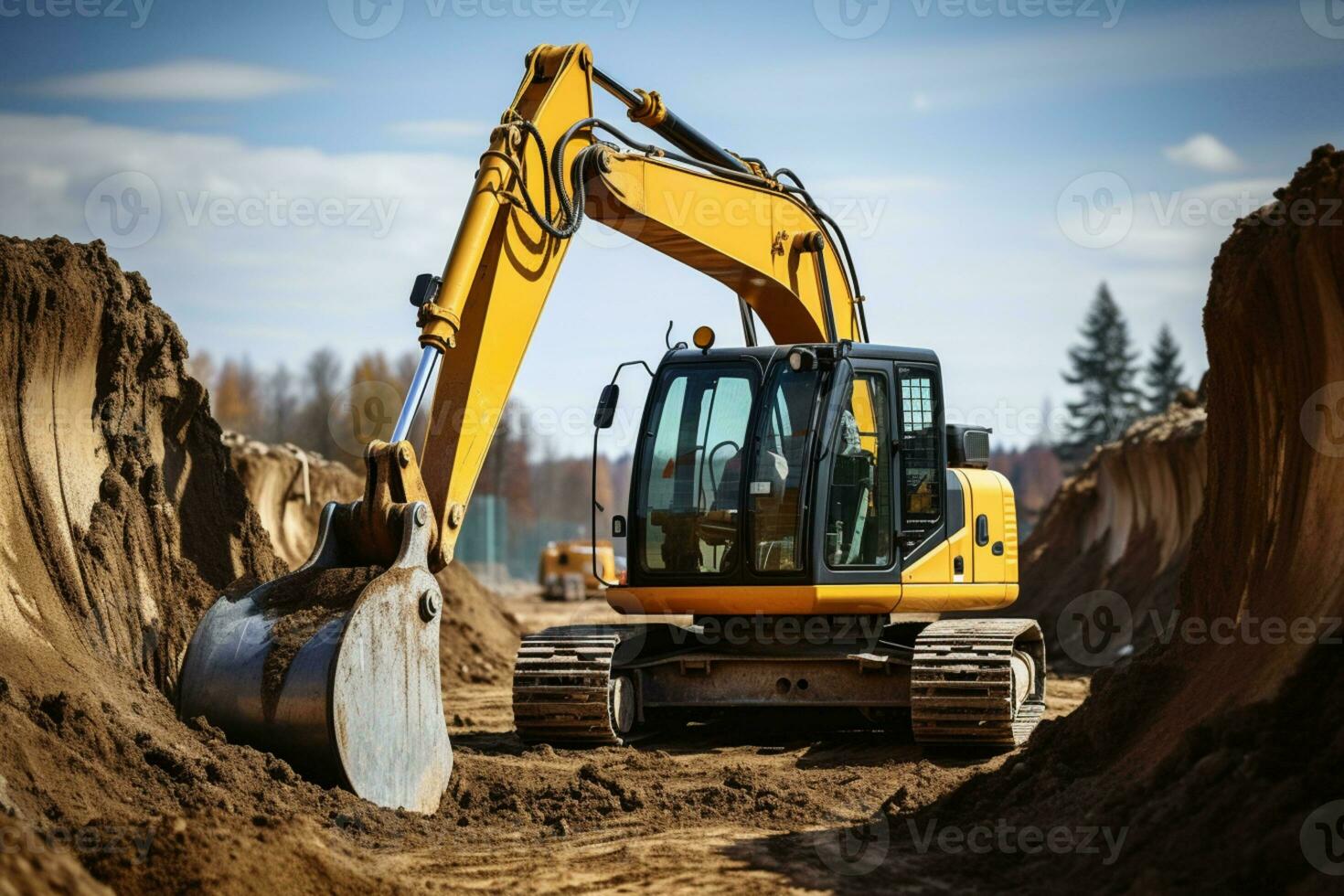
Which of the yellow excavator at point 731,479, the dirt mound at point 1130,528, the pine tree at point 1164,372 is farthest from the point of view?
the pine tree at point 1164,372

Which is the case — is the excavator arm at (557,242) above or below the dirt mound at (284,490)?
above

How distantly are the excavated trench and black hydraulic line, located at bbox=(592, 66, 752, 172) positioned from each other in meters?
3.26

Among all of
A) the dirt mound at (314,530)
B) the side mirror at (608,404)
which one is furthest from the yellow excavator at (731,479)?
the dirt mound at (314,530)

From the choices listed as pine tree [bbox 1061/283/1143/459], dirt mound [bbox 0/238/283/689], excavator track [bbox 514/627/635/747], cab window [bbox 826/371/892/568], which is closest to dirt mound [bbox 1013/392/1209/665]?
cab window [bbox 826/371/892/568]

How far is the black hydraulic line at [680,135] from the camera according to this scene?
30.7 ft

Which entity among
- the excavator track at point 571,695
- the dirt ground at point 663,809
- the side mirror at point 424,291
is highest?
the side mirror at point 424,291

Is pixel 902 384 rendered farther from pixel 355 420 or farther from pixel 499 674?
pixel 355 420

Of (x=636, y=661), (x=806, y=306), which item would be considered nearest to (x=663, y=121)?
(x=806, y=306)

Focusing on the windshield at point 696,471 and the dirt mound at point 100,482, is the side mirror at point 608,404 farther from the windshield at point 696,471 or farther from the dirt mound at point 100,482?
the dirt mound at point 100,482

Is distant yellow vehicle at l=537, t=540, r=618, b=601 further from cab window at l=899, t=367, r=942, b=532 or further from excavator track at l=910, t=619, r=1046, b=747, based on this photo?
excavator track at l=910, t=619, r=1046, b=747

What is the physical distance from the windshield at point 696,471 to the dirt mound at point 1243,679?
2892 millimetres

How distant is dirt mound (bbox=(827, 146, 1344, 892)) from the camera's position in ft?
15.2

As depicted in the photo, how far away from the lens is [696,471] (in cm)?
927

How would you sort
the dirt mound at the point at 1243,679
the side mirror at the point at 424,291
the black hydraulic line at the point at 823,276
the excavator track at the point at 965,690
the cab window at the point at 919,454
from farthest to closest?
the black hydraulic line at the point at 823,276, the cab window at the point at 919,454, the excavator track at the point at 965,690, the side mirror at the point at 424,291, the dirt mound at the point at 1243,679
